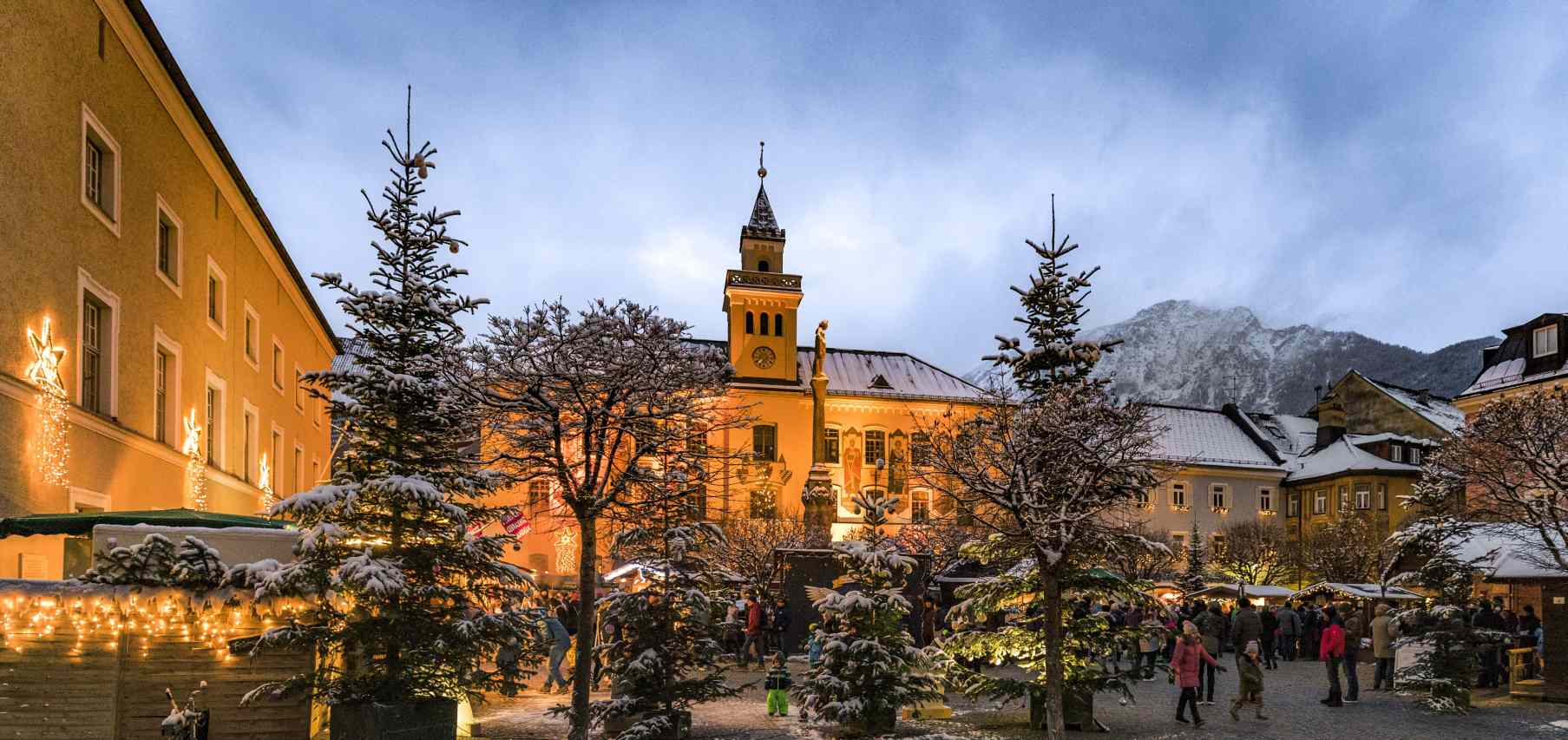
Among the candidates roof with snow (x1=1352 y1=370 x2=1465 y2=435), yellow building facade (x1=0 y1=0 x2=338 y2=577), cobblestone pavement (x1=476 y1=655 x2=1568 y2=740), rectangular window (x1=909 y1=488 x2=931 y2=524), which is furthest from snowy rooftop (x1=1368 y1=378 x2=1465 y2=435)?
yellow building facade (x1=0 y1=0 x2=338 y2=577)

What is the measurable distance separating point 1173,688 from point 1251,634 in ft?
6.15

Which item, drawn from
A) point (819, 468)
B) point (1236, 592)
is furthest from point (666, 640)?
point (819, 468)

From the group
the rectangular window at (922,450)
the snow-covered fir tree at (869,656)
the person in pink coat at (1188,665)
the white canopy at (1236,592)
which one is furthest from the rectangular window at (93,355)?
the white canopy at (1236,592)

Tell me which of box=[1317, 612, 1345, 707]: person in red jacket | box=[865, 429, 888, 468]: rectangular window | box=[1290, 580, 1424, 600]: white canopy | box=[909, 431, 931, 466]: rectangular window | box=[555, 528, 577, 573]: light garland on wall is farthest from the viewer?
box=[865, 429, 888, 468]: rectangular window

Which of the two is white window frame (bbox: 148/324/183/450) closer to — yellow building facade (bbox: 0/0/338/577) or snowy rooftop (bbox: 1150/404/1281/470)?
yellow building facade (bbox: 0/0/338/577)

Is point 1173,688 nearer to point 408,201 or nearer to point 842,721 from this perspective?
point 842,721

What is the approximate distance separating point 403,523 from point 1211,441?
226ft

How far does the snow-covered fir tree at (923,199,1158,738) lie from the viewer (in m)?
14.1

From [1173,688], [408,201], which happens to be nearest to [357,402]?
[408,201]

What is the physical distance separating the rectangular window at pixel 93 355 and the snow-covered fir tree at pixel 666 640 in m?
8.34

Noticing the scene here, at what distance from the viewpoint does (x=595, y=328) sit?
52.4 feet

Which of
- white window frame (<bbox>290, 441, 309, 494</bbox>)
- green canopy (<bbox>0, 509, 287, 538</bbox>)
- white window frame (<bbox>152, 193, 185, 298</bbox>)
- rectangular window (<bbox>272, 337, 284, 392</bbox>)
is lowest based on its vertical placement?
green canopy (<bbox>0, 509, 287, 538</bbox>)

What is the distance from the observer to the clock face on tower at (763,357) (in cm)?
6819

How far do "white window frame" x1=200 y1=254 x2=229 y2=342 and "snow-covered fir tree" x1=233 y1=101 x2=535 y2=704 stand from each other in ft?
37.6
